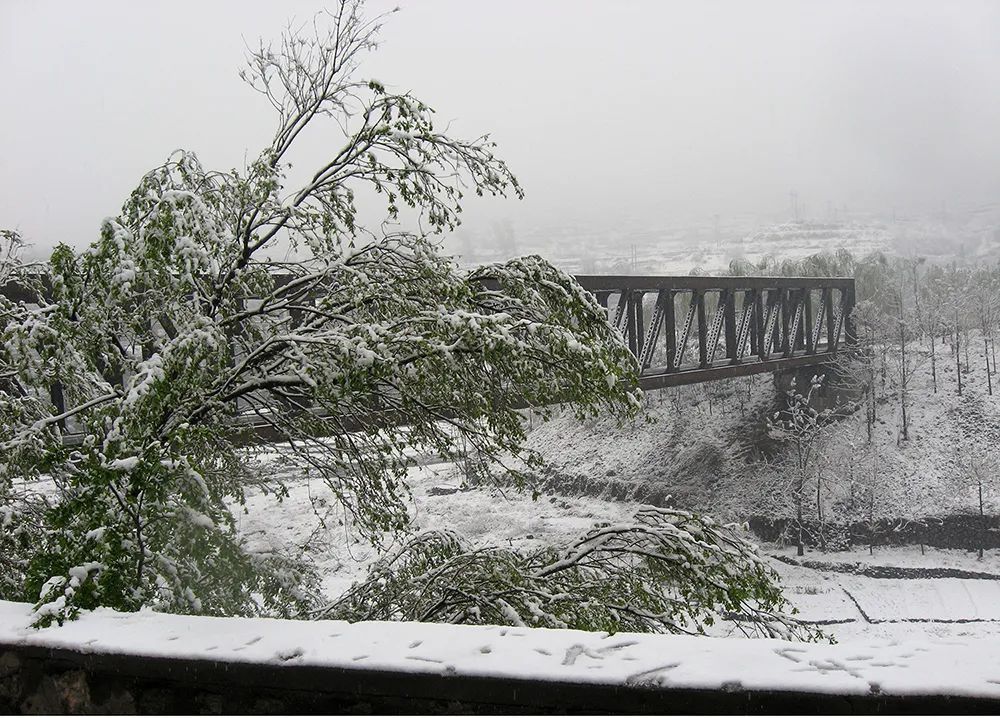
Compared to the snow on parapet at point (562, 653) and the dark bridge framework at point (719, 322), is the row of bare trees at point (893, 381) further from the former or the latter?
the snow on parapet at point (562, 653)

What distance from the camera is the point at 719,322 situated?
936 inches

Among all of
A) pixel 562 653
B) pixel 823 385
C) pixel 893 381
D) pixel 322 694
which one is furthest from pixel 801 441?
pixel 322 694

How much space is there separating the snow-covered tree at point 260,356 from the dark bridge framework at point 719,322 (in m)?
9.79

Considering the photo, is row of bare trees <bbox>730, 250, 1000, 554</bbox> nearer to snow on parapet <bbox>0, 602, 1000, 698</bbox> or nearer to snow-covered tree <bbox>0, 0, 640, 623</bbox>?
snow-covered tree <bbox>0, 0, 640, 623</bbox>

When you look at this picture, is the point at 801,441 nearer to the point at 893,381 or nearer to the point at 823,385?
the point at 823,385

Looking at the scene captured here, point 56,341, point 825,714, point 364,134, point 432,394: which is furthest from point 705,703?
point 364,134

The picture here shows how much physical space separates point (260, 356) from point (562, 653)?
298 centimetres

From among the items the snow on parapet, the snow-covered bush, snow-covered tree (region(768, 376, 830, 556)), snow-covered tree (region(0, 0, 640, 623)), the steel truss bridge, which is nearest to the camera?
the snow on parapet

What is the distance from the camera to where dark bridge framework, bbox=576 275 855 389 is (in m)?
20.1

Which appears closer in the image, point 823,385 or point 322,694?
point 322,694

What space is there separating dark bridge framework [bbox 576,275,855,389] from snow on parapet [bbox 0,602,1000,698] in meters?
12.6

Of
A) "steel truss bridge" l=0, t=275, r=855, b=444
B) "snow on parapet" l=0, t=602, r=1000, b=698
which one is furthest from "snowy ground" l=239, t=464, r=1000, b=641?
"snow on parapet" l=0, t=602, r=1000, b=698

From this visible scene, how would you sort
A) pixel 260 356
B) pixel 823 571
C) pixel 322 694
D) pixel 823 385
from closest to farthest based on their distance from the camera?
pixel 322 694
pixel 260 356
pixel 823 571
pixel 823 385

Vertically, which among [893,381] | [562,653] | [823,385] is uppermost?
[562,653]
